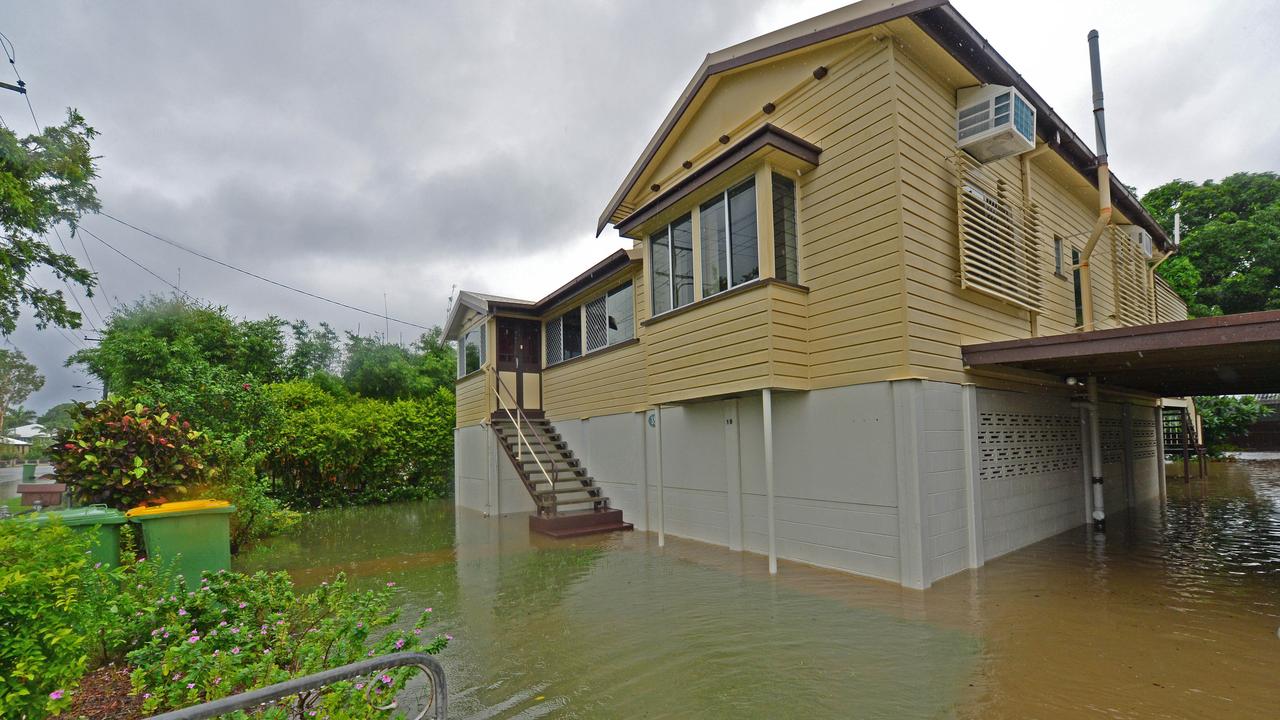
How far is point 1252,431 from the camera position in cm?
2544

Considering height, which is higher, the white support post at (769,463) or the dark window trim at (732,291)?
the dark window trim at (732,291)

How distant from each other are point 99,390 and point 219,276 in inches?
208

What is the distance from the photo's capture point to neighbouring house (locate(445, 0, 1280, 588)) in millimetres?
6531

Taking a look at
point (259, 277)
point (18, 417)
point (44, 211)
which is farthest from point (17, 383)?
point (44, 211)

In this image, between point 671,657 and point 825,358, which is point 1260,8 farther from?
point 671,657

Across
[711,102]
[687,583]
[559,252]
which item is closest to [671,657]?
[687,583]

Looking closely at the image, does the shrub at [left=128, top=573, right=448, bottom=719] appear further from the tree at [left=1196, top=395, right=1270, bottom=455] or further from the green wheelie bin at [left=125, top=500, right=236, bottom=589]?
the tree at [left=1196, top=395, right=1270, bottom=455]

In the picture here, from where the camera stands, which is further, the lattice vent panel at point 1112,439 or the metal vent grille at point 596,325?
the metal vent grille at point 596,325

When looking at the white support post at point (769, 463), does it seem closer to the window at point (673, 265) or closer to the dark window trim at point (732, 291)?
the dark window trim at point (732, 291)

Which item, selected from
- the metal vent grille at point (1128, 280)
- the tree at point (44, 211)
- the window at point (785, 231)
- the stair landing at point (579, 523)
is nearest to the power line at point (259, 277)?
the tree at point (44, 211)

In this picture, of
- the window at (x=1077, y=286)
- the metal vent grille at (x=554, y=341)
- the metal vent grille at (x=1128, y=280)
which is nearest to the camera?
the window at (x=1077, y=286)

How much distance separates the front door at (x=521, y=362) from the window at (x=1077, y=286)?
11534mm

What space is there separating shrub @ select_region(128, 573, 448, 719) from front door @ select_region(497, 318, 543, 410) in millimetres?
10322

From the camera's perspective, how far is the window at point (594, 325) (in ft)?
39.2
